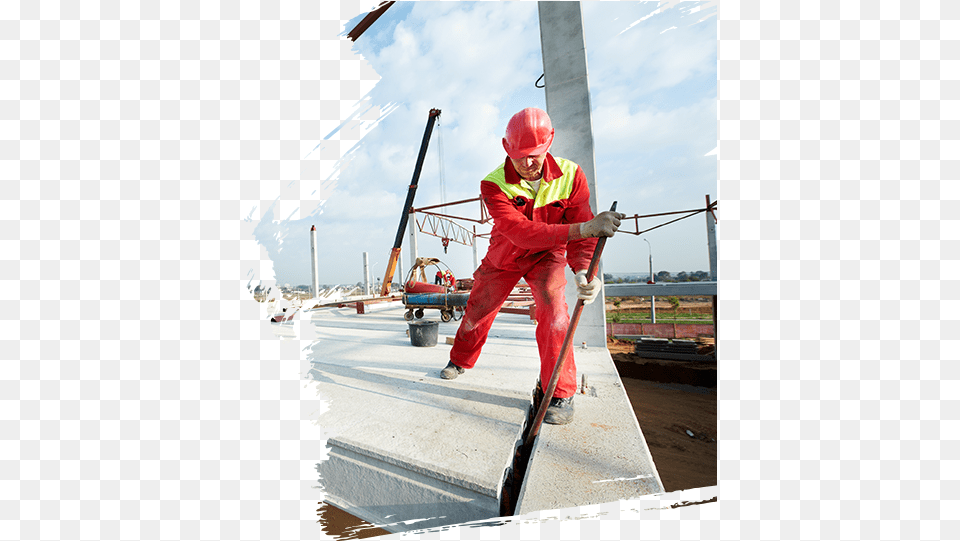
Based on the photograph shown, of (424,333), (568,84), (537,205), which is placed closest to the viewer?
(537,205)

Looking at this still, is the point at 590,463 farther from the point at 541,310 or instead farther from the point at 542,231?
the point at 542,231

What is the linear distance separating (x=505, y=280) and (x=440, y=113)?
34.4 feet

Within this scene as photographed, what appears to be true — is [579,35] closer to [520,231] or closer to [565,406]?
[520,231]

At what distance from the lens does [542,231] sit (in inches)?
64.6

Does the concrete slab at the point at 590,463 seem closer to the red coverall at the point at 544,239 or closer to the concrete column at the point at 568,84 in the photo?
the red coverall at the point at 544,239

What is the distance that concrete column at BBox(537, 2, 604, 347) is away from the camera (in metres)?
3.37

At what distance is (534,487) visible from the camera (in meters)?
1.30

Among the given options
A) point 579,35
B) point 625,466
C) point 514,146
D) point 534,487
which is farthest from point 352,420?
point 579,35

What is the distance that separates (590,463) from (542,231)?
3.77 ft

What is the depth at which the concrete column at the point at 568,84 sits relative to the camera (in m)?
3.37

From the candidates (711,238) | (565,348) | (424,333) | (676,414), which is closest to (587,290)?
(565,348)

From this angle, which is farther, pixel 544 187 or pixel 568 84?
pixel 568 84

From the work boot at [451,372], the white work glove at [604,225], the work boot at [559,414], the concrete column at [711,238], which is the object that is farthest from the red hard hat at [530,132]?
the concrete column at [711,238]

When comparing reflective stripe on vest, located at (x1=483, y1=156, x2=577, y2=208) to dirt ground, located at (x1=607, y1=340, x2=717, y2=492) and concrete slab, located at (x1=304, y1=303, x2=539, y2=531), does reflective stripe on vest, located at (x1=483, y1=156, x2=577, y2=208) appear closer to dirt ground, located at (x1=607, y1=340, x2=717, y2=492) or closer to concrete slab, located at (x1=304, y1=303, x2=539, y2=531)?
concrete slab, located at (x1=304, y1=303, x2=539, y2=531)
